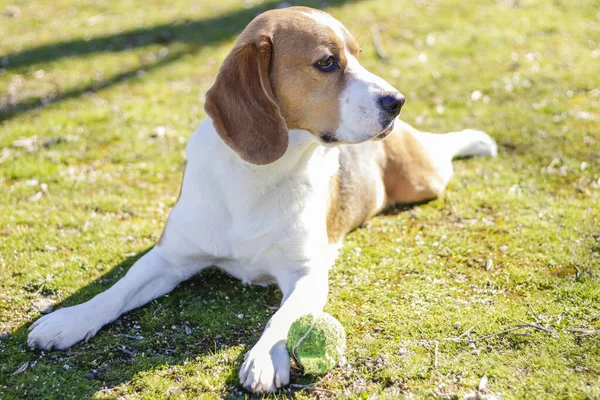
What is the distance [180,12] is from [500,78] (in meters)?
6.38

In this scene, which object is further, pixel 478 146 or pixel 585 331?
pixel 478 146

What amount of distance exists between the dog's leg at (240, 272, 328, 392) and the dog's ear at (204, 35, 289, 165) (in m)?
0.93

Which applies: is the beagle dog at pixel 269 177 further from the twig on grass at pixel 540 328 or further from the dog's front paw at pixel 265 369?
the twig on grass at pixel 540 328

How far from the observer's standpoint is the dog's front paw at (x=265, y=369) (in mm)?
3781

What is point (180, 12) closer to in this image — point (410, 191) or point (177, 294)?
point (410, 191)

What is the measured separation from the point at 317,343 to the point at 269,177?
125cm

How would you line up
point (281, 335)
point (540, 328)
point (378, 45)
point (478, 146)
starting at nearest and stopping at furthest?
point (281, 335), point (540, 328), point (478, 146), point (378, 45)

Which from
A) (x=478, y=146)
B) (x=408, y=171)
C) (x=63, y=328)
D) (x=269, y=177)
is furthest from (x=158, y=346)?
(x=478, y=146)

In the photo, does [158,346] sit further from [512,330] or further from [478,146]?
[478,146]

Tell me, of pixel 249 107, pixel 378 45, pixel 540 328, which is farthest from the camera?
pixel 378 45

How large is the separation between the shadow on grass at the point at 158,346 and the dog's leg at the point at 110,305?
0.06m

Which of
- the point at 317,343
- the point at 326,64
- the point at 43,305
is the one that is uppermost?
the point at 326,64

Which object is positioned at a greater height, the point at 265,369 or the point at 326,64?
the point at 326,64

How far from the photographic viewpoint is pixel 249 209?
4590 mm
